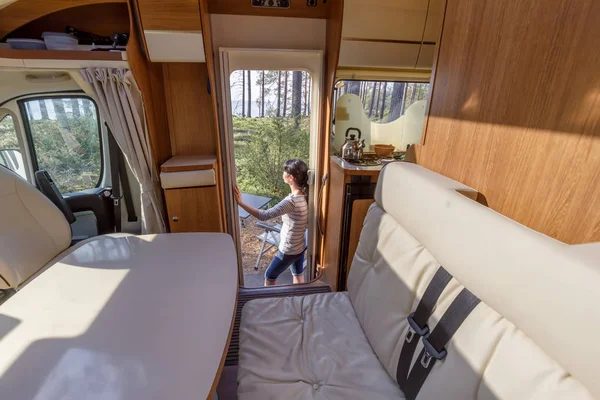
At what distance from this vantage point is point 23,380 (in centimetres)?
77

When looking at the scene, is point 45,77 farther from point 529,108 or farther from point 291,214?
point 529,108

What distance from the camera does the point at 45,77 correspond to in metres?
1.96

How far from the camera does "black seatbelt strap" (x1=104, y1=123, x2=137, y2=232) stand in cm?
220

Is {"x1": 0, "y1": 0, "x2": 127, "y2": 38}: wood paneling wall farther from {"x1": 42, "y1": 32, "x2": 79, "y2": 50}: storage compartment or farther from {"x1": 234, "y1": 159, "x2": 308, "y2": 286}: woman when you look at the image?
{"x1": 234, "y1": 159, "x2": 308, "y2": 286}: woman

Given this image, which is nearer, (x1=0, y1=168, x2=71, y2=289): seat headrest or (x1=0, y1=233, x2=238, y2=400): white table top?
(x1=0, y1=233, x2=238, y2=400): white table top

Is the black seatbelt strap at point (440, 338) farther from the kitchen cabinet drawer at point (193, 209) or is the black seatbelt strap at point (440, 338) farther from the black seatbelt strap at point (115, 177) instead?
the black seatbelt strap at point (115, 177)

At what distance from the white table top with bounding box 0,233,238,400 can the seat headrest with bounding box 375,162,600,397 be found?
80 cm

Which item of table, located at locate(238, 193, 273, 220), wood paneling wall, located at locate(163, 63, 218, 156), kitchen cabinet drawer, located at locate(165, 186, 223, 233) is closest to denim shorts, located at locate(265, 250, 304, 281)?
table, located at locate(238, 193, 273, 220)

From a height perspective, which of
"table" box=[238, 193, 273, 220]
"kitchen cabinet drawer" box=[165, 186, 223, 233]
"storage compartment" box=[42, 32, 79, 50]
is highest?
"storage compartment" box=[42, 32, 79, 50]

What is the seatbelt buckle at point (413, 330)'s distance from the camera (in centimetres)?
94

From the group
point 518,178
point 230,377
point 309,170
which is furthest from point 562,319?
point 309,170

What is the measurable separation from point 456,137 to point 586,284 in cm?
73

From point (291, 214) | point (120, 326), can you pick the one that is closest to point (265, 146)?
point (291, 214)

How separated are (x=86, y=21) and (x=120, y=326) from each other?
2164mm
